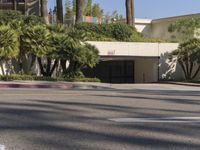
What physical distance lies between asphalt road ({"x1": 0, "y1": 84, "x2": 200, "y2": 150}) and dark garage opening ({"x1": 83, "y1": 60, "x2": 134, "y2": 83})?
26724 millimetres

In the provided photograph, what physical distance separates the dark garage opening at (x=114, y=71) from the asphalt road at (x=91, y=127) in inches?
1052

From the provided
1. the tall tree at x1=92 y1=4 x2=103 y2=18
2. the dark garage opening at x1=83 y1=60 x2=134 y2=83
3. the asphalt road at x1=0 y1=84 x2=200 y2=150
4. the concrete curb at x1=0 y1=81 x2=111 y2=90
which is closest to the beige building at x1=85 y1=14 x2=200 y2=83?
the dark garage opening at x1=83 y1=60 x2=134 y2=83

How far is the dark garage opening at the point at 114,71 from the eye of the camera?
4166 centimetres

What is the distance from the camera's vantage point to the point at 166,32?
57.2 metres

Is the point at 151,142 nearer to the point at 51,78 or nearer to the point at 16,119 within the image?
the point at 16,119

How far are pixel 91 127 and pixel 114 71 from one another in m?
32.5

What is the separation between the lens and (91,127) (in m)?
10.2

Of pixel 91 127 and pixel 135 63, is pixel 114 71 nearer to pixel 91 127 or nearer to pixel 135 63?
pixel 135 63

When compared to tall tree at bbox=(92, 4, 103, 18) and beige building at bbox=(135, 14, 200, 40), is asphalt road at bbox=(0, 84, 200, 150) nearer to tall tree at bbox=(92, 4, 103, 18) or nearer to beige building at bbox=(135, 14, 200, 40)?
beige building at bbox=(135, 14, 200, 40)

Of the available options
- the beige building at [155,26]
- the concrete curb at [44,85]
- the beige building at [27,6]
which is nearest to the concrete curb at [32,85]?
the concrete curb at [44,85]

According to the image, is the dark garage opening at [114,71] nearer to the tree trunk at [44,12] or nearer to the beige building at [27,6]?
the tree trunk at [44,12]

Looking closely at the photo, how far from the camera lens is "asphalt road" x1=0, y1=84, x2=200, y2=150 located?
27.9 feet

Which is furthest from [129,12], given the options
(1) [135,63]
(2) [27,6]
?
(2) [27,6]

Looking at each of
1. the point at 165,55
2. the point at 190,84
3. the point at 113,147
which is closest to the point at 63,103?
the point at 113,147
